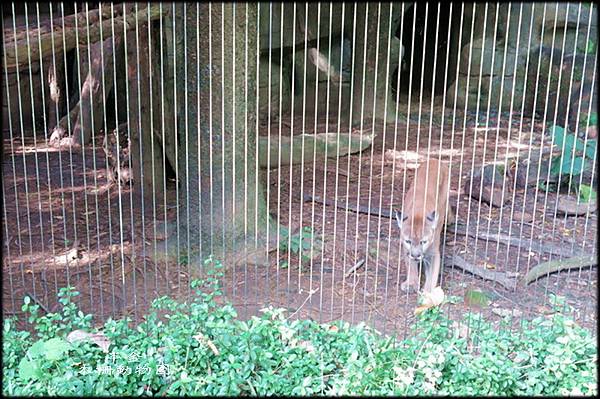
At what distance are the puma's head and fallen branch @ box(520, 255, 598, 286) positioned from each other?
0.69m

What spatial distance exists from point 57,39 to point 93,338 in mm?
1702

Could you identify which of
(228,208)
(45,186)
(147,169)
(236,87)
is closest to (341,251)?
(228,208)

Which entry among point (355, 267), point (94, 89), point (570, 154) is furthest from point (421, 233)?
point (94, 89)

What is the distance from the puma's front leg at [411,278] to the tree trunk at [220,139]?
0.99 m

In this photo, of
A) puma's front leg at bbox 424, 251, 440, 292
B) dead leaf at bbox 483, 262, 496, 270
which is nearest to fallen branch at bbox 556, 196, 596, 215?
dead leaf at bbox 483, 262, 496, 270

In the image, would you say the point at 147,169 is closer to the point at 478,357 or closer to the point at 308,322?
the point at 308,322

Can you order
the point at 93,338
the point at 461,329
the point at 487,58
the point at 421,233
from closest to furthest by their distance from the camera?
the point at 93,338, the point at 461,329, the point at 421,233, the point at 487,58

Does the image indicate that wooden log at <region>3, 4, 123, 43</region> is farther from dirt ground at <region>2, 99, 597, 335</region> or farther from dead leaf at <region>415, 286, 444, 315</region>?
dead leaf at <region>415, 286, 444, 315</region>

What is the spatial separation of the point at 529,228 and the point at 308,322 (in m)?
2.74

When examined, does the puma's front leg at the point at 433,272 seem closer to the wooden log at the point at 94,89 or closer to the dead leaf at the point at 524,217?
the dead leaf at the point at 524,217

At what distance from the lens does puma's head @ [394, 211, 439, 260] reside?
4348 millimetres

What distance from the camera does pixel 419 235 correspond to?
14.3ft

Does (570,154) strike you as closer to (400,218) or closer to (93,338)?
(400,218)

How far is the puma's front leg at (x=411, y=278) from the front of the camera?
4492mm
